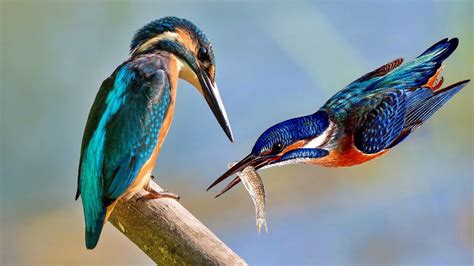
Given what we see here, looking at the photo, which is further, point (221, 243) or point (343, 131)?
point (221, 243)

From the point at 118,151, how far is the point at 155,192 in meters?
0.42

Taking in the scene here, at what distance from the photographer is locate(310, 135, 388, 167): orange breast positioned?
1806 mm

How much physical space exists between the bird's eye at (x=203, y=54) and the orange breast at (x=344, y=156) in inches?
17.5

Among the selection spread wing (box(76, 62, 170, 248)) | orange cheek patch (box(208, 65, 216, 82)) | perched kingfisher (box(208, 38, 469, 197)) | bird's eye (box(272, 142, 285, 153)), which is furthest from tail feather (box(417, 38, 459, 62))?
spread wing (box(76, 62, 170, 248))

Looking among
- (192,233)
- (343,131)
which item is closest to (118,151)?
(192,233)

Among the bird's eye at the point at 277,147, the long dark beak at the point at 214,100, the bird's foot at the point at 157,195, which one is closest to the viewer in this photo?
the bird's eye at the point at 277,147

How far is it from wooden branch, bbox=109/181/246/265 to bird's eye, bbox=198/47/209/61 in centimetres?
42

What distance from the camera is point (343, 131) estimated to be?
1.84 meters

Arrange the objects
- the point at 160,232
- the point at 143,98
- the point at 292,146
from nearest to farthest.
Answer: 1. the point at 292,146
2. the point at 143,98
3. the point at 160,232

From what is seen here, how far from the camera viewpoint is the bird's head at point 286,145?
1.76m

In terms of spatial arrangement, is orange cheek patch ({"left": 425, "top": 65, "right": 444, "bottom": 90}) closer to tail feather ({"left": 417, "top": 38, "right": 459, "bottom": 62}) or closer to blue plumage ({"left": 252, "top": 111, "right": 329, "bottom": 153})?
tail feather ({"left": 417, "top": 38, "right": 459, "bottom": 62})

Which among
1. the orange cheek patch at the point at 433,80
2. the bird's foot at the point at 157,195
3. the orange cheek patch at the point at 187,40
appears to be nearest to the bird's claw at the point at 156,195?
the bird's foot at the point at 157,195

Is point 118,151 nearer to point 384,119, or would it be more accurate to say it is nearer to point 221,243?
point 221,243

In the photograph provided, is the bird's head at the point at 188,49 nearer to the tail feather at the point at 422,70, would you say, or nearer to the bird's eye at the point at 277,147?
the bird's eye at the point at 277,147
